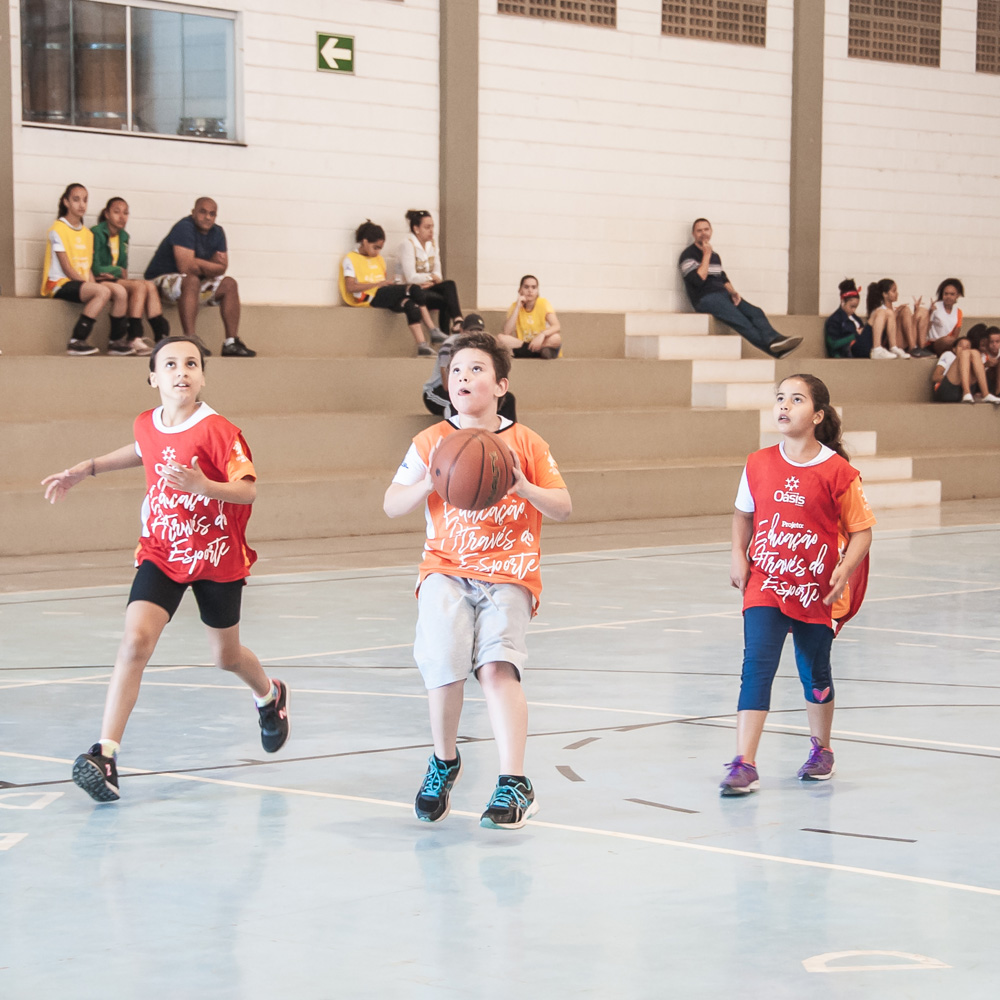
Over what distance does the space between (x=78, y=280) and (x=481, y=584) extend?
8.05 metres

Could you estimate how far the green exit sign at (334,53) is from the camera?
12.9 m

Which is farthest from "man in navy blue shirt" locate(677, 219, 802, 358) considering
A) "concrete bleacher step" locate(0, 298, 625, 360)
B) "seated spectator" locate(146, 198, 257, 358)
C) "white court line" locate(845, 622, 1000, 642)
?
"white court line" locate(845, 622, 1000, 642)

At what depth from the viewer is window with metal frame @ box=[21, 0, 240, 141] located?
1158cm

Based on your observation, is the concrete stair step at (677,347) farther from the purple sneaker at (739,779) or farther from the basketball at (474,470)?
the basketball at (474,470)

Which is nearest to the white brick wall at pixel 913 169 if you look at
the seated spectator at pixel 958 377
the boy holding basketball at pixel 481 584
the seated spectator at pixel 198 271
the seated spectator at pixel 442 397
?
the seated spectator at pixel 958 377

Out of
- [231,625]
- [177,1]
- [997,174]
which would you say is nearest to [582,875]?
[231,625]

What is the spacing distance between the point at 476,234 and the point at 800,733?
31.4ft

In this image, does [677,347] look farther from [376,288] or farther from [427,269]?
[376,288]

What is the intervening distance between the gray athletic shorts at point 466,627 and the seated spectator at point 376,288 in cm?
874

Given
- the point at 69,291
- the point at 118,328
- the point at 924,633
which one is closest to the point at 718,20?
the point at 118,328

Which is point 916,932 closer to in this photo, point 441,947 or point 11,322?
point 441,947

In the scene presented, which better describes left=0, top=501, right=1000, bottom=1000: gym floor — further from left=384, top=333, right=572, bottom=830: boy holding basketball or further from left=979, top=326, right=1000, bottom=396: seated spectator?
left=979, top=326, right=1000, bottom=396: seated spectator

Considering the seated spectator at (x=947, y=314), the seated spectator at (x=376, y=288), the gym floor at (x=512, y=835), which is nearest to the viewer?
the gym floor at (x=512, y=835)

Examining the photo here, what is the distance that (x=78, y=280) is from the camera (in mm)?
11086
